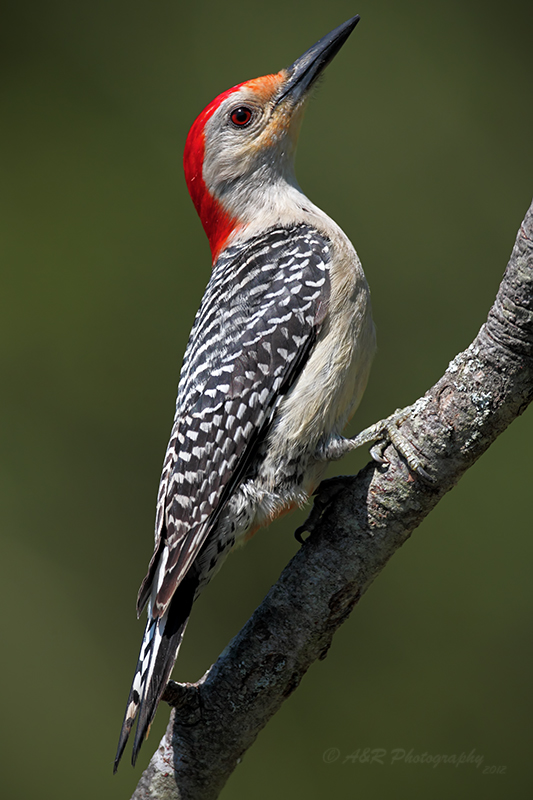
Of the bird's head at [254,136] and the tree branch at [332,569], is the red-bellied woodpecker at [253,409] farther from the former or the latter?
the bird's head at [254,136]

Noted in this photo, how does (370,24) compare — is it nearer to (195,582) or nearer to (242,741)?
(195,582)

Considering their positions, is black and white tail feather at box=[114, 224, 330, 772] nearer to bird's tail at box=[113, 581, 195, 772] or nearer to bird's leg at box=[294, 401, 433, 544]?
bird's tail at box=[113, 581, 195, 772]

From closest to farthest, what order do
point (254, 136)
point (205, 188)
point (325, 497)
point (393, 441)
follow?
1. point (393, 441)
2. point (325, 497)
3. point (254, 136)
4. point (205, 188)

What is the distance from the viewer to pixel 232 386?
2926 mm

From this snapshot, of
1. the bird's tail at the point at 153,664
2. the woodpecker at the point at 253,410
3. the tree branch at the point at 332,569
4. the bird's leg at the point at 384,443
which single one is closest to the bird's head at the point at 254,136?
the woodpecker at the point at 253,410

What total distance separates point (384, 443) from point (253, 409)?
0.59 m

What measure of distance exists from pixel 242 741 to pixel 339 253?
6.44 feet

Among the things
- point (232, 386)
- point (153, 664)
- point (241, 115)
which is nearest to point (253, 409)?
point (232, 386)

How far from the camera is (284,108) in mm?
3633

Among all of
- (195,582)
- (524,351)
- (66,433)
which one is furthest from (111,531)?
(524,351)

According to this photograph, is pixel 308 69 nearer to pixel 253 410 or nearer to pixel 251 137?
pixel 251 137

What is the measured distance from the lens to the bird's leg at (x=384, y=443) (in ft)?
7.77

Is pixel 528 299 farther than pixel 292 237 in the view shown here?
No

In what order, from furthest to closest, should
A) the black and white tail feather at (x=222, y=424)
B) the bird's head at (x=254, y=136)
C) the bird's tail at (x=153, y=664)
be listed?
the bird's head at (x=254, y=136) < the black and white tail feather at (x=222, y=424) < the bird's tail at (x=153, y=664)
